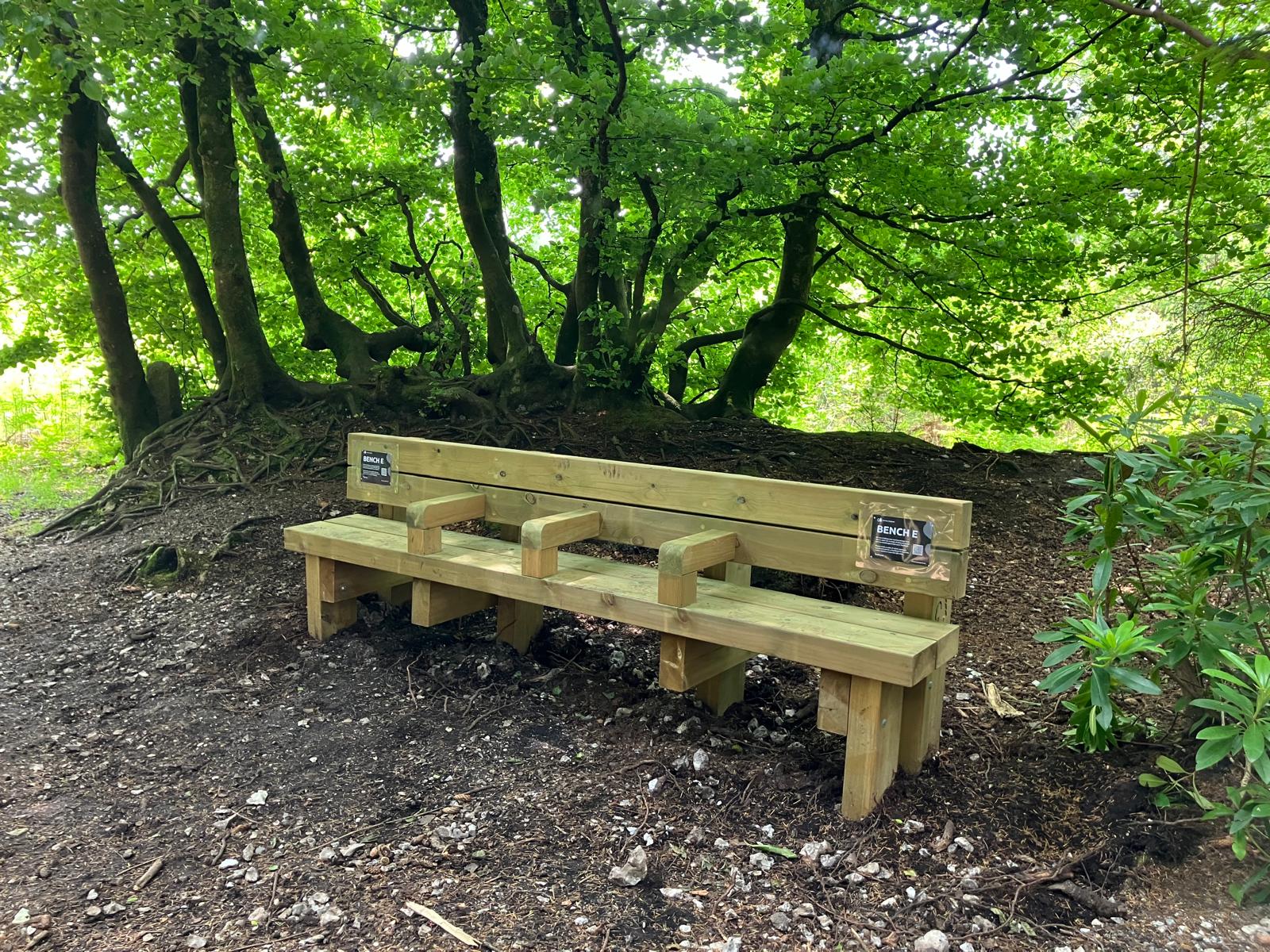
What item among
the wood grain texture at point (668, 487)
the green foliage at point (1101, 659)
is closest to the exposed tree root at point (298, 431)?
the wood grain texture at point (668, 487)

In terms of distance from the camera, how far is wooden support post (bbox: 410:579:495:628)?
381cm

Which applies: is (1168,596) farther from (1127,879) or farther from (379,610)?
(379,610)

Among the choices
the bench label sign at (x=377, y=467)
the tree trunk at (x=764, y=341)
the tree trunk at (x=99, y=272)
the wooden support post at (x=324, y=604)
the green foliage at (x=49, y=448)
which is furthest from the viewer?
the green foliage at (x=49, y=448)

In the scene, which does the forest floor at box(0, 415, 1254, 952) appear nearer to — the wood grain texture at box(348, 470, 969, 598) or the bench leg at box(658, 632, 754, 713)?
the bench leg at box(658, 632, 754, 713)

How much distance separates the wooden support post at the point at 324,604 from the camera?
14.0ft

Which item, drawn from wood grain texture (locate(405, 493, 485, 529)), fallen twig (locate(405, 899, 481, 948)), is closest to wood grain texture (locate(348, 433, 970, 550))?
wood grain texture (locate(405, 493, 485, 529))

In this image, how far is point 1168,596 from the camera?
2.49m

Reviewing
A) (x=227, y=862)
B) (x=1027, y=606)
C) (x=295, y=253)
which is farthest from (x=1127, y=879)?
(x=295, y=253)

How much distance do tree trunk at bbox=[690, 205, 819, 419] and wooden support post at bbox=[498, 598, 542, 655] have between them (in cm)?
410

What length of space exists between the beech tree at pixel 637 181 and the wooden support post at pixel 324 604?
8.59ft

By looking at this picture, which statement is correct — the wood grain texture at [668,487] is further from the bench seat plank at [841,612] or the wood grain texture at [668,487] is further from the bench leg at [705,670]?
the bench leg at [705,670]

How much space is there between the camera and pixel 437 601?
12.6ft

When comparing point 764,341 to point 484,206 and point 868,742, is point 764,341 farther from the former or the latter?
point 868,742

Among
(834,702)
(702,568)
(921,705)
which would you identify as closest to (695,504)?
(702,568)
